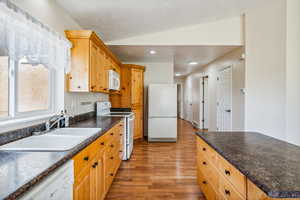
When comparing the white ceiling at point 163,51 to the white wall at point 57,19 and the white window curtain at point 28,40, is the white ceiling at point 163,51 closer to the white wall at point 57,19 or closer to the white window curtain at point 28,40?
the white wall at point 57,19

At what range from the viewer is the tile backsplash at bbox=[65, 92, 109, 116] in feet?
8.47

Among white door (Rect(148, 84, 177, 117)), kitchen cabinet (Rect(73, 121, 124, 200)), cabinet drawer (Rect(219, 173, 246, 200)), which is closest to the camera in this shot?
cabinet drawer (Rect(219, 173, 246, 200))

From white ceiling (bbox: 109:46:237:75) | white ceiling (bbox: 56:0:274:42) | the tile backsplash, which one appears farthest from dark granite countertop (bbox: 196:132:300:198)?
white ceiling (bbox: 109:46:237:75)

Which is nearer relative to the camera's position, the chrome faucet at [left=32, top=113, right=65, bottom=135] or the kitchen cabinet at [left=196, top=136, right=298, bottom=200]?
the kitchen cabinet at [left=196, top=136, right=298, bottom=200]

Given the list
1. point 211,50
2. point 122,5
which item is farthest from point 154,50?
point 122,5

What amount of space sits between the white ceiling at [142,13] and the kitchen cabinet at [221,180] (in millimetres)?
2094

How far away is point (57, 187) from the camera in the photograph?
3.40 feet

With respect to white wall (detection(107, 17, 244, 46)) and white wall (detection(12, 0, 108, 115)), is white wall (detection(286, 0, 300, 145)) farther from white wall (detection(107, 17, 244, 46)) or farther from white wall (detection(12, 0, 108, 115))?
white wall (detection(12, 0, 108, 115))

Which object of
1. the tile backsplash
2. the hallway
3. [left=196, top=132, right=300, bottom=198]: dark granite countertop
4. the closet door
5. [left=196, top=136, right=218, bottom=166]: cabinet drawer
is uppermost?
the closet door

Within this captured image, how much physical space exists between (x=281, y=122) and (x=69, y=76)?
130 inches

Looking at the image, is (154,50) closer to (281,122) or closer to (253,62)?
(253,62)

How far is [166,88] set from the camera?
16.3 feet

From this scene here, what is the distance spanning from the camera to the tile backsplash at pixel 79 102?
2581mm

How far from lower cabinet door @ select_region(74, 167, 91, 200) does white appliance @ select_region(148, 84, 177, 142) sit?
3478 mm
